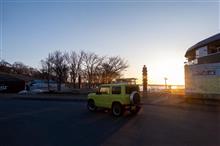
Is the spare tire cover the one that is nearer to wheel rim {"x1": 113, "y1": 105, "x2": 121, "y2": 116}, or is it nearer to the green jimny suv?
the green jimny suv

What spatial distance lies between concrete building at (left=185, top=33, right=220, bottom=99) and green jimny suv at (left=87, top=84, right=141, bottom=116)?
31.0 ft

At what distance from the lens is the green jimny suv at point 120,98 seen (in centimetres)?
1877

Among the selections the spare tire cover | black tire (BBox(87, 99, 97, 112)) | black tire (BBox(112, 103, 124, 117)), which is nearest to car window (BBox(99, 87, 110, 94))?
black tire (BBox(112, 103, 124, 117))

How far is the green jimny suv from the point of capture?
18.8m

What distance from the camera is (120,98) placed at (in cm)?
1895

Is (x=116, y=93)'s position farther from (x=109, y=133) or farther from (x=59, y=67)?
(x=59, y=67)

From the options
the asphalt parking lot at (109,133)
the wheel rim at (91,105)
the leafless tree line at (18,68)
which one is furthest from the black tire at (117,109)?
the leafless tree line at (18,68)

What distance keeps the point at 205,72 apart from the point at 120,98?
36.8 feet

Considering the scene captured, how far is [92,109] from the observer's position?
21.5m

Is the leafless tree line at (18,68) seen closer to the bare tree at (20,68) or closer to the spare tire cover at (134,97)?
the bare tree at (20,68)

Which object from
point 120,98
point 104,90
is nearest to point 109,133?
point 120,98

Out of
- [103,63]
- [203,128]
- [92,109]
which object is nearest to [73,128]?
[203,128]

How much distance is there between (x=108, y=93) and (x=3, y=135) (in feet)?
28.6

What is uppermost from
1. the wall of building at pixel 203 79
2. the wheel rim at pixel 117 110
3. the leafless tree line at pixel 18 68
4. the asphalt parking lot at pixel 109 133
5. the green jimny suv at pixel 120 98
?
the leafless tree line at pixel 18 68
